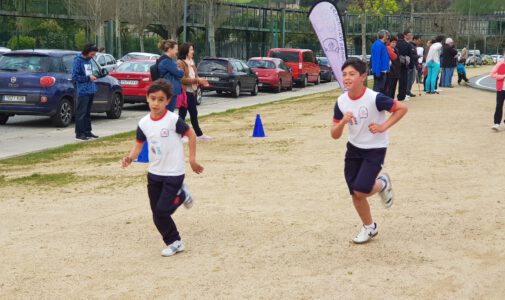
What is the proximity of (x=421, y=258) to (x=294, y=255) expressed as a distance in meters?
0.95

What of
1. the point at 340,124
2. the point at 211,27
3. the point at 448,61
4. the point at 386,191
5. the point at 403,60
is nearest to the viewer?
the point at 340,124

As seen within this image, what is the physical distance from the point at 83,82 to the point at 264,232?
819 cm

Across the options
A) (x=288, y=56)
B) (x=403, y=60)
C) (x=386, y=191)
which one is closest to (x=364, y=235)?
(x=386, y=191)

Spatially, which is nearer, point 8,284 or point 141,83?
point 8,284

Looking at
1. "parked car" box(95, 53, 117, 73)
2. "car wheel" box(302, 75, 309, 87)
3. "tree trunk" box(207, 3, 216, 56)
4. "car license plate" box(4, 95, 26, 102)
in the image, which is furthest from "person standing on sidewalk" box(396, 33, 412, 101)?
"tree trunk" box(207, 3, 216, 56)

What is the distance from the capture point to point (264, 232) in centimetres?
695

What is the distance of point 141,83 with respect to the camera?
2259cm

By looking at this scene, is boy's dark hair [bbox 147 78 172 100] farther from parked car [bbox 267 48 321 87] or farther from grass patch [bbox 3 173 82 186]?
parked car [bbox 267 48 321 87]

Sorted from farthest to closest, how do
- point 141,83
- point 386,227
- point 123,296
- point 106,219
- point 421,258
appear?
point 141,83, point 106,219, point 386,227, point 421,258, point 123,296

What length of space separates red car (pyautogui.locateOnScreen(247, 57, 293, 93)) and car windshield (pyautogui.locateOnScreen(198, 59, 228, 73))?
397cm

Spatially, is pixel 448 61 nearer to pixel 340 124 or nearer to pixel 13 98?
pixel 13 98

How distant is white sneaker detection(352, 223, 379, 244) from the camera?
21.3ft

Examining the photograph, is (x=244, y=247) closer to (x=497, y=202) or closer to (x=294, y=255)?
(x=294, y=255)

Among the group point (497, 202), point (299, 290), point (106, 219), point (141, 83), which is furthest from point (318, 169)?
point (141, 83)
